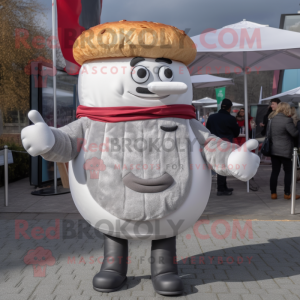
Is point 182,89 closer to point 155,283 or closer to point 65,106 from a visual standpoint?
point 155,283

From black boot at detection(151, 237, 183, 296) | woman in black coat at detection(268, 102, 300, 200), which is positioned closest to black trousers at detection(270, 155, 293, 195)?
woman in black coat at detection(268, 102, 300, 200)

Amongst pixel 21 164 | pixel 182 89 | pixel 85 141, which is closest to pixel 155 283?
pixel 85 141

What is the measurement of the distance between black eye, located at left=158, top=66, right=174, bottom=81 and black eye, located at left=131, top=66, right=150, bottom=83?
0.11 meters

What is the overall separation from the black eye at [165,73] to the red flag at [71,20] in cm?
356

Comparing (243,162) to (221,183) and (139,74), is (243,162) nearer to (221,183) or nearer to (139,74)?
(139,74)

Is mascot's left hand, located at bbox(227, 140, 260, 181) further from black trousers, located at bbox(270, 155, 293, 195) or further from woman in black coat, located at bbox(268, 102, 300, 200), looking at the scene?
black trousers, located at bbox(270, 155, 293, 195)

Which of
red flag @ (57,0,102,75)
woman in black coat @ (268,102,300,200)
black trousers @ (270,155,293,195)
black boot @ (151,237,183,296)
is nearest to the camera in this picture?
black boot @ (151,237,183,296)

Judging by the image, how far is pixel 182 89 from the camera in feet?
9.48

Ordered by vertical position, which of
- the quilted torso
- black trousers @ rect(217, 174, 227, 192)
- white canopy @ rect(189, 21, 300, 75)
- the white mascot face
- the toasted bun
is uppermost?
white canopy @ rect(189, 21, 300, 75)

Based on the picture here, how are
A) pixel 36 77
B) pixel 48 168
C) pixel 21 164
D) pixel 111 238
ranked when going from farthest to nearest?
1. pixel 21 164
2. pixel 48 168
3. pixel 36 77
4. pixel 111 238

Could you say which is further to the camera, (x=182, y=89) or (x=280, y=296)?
(x=280, y=296)

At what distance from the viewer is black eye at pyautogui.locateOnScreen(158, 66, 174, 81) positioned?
2.99 meters

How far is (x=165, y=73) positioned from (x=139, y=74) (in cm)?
20

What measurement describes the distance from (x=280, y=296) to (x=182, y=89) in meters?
1.84
